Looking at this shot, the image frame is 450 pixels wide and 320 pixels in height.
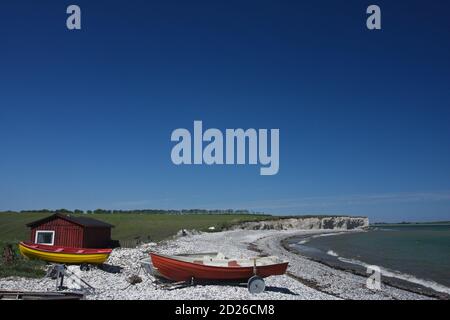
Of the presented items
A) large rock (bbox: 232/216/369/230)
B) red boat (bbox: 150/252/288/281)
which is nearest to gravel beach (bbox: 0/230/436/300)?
red boat (bbox: 150/252/288/281)

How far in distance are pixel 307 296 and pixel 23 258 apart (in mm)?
16540

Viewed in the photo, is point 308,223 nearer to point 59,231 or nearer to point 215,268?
point 59,231

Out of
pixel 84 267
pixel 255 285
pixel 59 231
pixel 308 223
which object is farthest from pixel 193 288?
pixel 308 223

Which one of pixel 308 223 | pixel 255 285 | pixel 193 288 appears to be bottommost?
pixel 308 223

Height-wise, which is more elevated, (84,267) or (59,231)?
(59,231)

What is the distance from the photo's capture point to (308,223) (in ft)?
470

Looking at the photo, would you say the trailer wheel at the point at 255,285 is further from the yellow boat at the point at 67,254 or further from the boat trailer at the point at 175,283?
the yellow boat at the point at 67,254

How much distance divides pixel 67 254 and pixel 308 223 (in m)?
129

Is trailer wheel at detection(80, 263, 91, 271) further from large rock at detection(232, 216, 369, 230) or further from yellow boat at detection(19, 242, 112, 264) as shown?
large rock at detection(232, 216, 369, 230)

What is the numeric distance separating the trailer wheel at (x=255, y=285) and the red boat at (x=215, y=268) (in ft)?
2.42

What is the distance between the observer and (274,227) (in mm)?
120125

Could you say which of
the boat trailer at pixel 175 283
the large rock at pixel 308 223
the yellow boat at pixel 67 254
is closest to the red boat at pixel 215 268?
the boat trailer at pixel 175 283

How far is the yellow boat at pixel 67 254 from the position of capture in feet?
70.5
